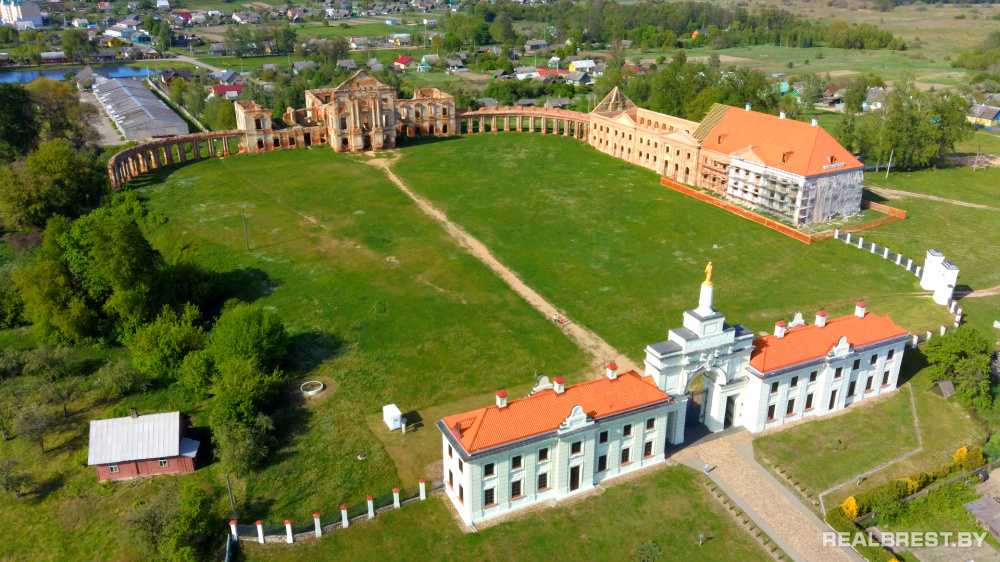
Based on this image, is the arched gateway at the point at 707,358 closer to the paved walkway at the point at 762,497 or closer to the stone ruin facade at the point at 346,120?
the paved walkway at the point at 762,497

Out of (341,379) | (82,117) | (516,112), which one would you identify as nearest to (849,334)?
(341,379)

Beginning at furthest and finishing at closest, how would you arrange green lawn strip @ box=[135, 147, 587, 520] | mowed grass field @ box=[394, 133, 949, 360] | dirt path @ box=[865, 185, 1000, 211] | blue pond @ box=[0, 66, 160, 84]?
blue pond @ box=[0, 66, 160, 84] → dirt path @ box=[865, 185, 1000, 211] → mowed grass field @ box=[394, 133, 949, 360] → green lawn strip @ box=[135, 147, 587, 520]

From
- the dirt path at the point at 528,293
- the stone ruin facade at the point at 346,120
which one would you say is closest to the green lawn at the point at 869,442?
the dirt path at the point at 528,293

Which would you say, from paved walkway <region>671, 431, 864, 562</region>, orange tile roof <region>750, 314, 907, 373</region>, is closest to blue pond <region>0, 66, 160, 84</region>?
orange tile roof <region>750, 314, 907, 373</region>

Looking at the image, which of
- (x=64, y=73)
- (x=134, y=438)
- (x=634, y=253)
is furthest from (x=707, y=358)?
(x=64, y=73)

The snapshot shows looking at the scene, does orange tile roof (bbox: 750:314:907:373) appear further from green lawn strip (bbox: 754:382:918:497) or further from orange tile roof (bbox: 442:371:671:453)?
orange tile roof (bbox: 442:371:671:453)

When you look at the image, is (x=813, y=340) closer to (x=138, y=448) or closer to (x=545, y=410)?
(x=545, y=410)

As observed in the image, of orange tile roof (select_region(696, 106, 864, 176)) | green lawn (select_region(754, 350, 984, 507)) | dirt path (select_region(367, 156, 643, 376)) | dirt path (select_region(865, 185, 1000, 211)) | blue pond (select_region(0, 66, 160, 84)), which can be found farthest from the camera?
blue pond (select_region(0, 66, 160, 84))
